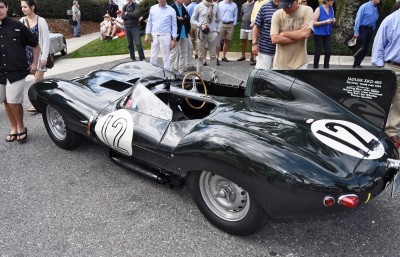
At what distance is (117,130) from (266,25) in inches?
124

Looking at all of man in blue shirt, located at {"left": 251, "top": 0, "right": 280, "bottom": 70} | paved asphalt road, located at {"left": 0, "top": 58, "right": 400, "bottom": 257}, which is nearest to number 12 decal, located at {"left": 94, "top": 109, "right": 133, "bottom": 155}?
paved asphalt road, located at {"left": 0, "top": 58, "right": 400, "bottom": 257}

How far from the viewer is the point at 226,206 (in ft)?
9.73

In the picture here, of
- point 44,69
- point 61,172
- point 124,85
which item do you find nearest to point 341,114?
point 124,85

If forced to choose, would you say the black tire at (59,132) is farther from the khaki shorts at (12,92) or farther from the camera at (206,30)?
the camera at (206,30)

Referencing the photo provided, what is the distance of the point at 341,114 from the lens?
3.12 meters

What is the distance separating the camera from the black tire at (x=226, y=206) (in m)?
2.74

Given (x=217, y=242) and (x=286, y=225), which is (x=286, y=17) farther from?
(x=217, y=242)

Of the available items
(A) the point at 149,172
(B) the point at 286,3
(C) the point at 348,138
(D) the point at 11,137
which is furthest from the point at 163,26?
(C) the point at 348,138

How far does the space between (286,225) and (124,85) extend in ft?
8.40

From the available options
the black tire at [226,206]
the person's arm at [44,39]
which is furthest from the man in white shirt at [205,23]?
the black tire at [226,206]

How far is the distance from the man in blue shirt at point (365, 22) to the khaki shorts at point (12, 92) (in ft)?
22.7

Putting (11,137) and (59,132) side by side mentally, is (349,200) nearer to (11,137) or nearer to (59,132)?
(59,132)

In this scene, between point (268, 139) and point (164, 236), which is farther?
point (164, 236)

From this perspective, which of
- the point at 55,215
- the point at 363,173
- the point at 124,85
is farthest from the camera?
the point at 124,85
